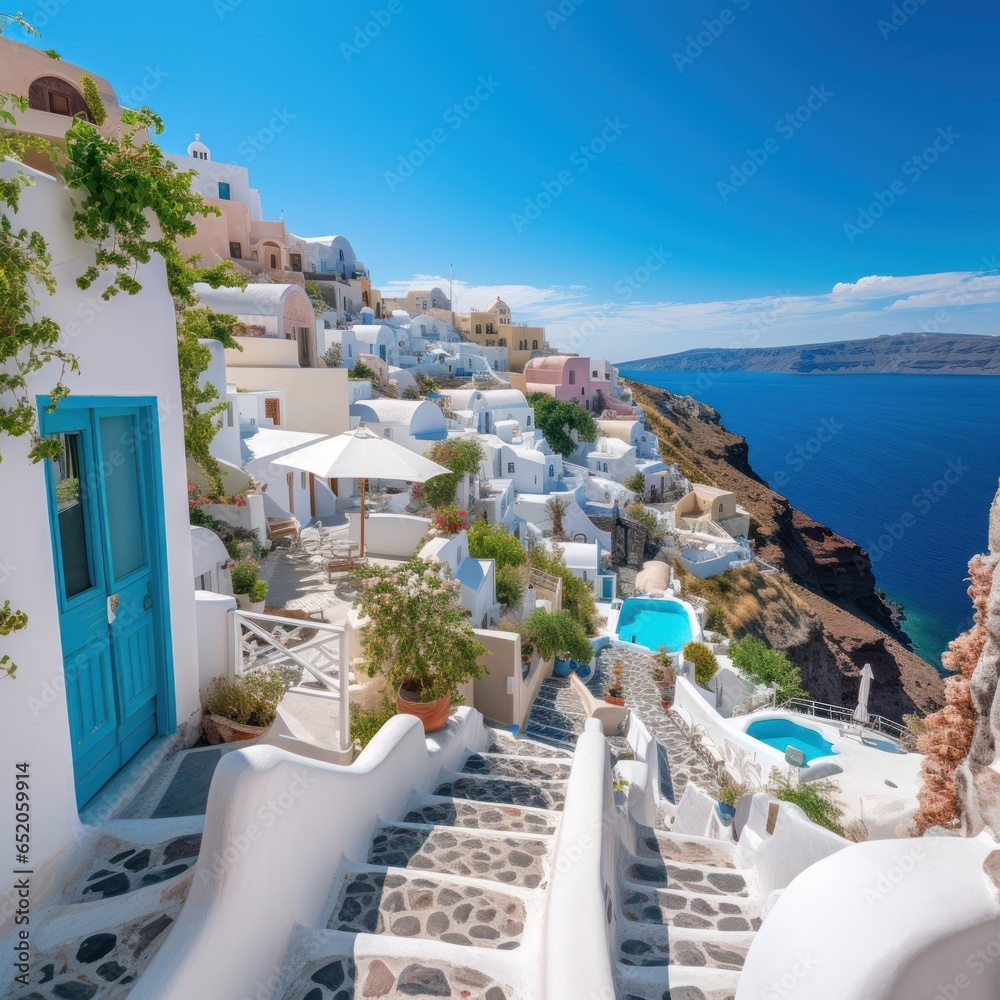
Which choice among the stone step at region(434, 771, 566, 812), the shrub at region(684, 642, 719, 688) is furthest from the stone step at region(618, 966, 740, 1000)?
the shrub at region(684, 642, 719, 688)

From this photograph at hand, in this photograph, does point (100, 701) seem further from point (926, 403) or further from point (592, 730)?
point (926, 403)

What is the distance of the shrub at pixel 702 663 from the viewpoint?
18.5 metres

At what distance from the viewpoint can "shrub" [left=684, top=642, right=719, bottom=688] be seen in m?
18.5

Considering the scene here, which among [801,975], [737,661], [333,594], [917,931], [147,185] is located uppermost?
[147,185]

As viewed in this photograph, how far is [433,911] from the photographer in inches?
→ 128

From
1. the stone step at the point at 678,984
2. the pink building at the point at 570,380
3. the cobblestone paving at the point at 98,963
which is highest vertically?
the pink building at the point at 570,380

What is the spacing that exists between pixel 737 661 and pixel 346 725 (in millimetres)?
16437

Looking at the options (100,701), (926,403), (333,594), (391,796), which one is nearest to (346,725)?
(391,796)

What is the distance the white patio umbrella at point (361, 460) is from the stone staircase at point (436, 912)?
5.34 metres

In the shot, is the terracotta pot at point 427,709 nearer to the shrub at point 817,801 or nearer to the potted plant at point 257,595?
the potted plant at point 257,595

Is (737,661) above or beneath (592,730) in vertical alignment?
beneath

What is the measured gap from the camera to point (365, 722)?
247 inches

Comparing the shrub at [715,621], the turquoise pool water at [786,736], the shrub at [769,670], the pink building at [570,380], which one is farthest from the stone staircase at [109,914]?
the pink building at [570,380]

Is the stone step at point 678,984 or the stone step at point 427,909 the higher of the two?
the stone step at point 427,909
